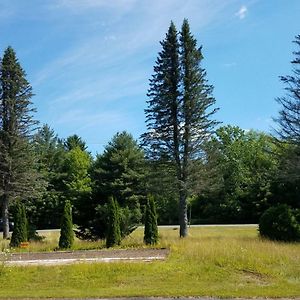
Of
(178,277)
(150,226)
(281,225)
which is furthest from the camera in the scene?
(281,225)

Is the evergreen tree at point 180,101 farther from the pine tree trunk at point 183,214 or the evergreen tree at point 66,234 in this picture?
the evergreen tree at point 66,234

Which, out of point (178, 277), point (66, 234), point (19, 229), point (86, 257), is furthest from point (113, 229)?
point (178, 277)

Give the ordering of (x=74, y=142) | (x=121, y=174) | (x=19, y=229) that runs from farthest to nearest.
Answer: (x=74, y=142) → (x=121, y=174) → (x=19, y=229)

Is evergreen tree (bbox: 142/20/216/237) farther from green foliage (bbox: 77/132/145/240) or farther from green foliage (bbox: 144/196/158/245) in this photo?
green foliage (bbox: 144/196/158/245)

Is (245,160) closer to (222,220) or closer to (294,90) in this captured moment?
(222,220)

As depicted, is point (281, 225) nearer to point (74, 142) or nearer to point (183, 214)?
point (183, 214)

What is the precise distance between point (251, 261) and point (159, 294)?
470 centimetres

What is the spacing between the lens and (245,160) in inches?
2771

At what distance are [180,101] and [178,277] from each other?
2317cm

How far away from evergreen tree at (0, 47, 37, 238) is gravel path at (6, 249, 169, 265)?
19994 millimetres

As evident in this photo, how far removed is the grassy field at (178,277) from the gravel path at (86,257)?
3.45 feet

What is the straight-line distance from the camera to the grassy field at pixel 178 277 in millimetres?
11750

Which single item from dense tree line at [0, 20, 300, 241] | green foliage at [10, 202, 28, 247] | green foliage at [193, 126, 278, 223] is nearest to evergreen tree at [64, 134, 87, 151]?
green foliage at [193, 126, 278, 223]

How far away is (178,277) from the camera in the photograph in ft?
44.9
